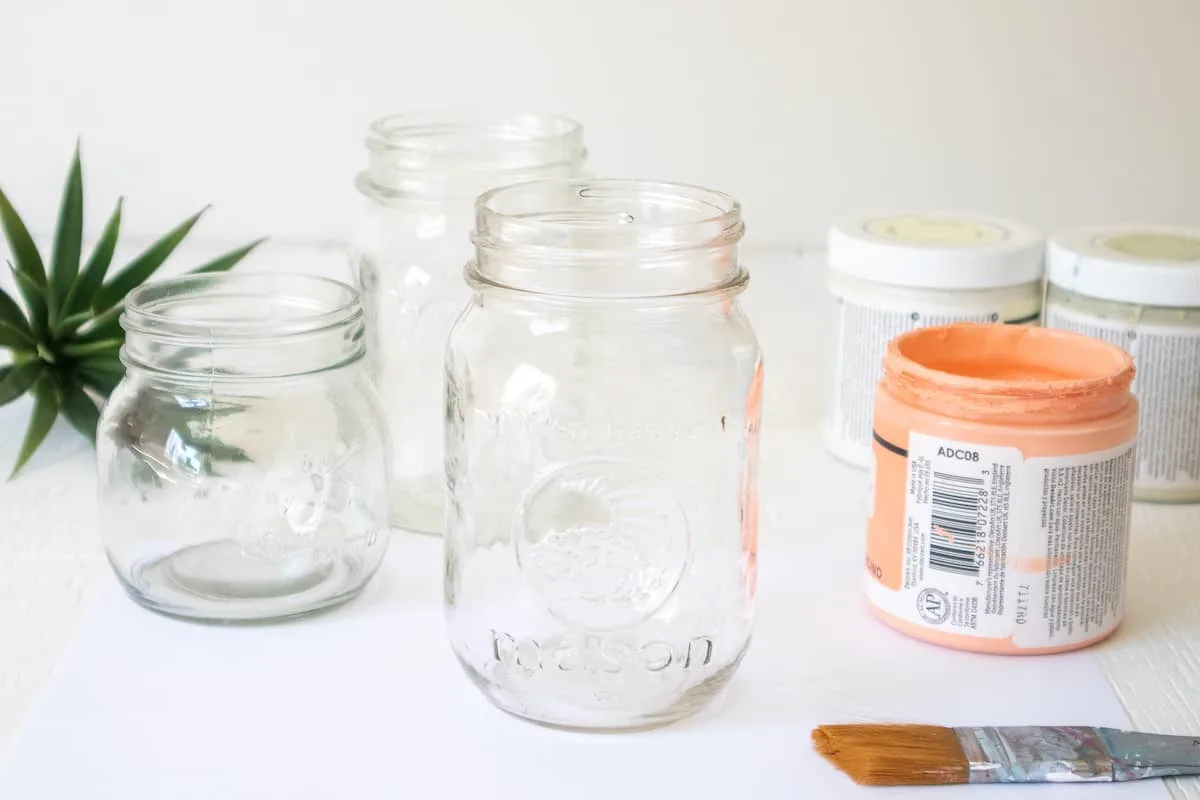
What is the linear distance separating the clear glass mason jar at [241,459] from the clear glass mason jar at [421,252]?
8 centimetres

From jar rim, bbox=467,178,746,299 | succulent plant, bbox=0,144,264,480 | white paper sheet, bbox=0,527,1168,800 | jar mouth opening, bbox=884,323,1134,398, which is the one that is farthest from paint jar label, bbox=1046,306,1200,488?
succulent plant, bbox=0,144,264,480

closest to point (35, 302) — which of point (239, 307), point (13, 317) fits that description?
point (13, 317)

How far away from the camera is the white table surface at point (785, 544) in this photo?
630mm

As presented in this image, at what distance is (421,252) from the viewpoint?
2.58ft

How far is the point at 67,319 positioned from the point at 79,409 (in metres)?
0.05

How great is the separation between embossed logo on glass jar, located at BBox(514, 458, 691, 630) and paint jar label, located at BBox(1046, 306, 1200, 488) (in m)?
0.34

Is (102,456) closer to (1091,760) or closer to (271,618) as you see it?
(271,618)

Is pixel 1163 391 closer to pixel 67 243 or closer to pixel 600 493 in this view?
pixel 600 493

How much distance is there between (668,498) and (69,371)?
43 centimetres

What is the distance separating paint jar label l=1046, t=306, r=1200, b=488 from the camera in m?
0.81

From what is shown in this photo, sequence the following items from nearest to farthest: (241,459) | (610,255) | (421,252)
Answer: (610,255) → (241,459) → (421,252)

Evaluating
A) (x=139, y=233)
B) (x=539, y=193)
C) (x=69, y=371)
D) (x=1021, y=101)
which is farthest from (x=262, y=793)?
(x=1021, y=101)

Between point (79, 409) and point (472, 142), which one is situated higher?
point (472, 142)

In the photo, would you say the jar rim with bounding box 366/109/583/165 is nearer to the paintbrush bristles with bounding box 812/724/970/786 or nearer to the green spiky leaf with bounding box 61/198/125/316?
the green spiky leaf with bounding box 61/198/125/316
